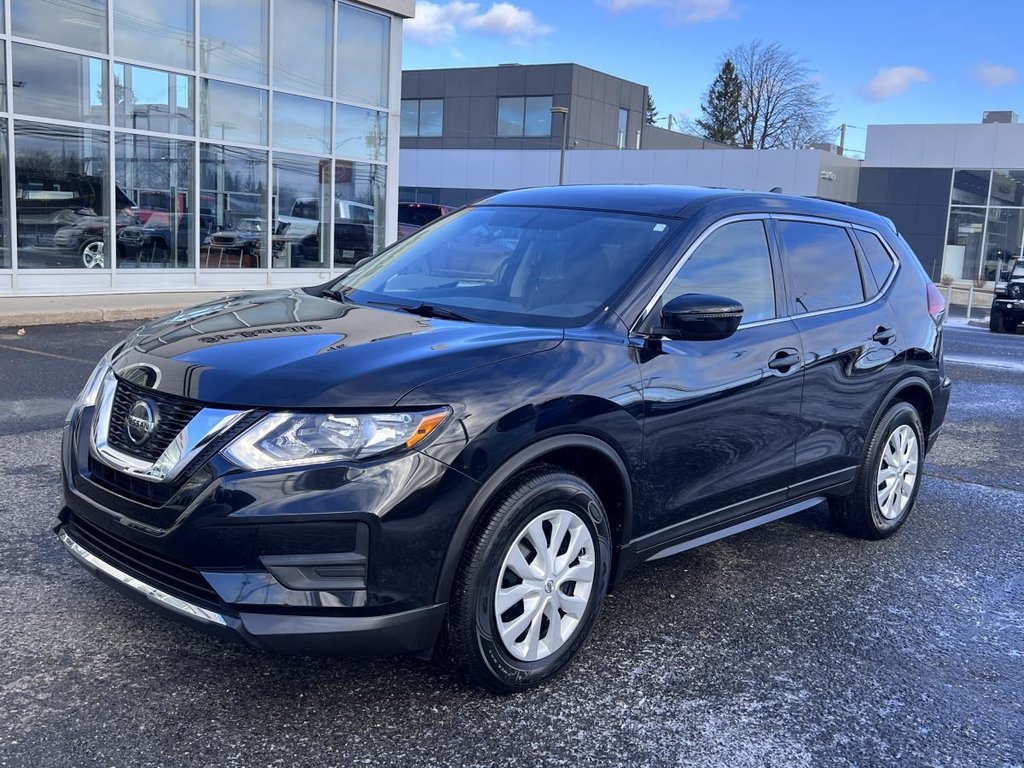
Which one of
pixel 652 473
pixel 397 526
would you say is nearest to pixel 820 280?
pixel 652 473

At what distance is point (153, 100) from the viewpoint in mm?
16281

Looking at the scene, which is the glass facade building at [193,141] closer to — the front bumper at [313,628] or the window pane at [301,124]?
the window pane at [301,124]

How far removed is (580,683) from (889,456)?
2.62 m

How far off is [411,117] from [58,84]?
135ft

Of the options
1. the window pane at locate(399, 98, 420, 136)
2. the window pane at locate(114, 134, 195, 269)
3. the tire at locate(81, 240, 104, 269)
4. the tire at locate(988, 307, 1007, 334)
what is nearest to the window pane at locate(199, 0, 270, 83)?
the window pane at locate(114, 134, 195, 269)

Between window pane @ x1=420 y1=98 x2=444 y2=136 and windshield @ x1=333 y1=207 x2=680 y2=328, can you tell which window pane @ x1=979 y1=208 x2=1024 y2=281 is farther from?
windshield @ x1=333 y1=207 x2=680 y2=328

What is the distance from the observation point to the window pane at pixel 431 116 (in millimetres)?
53500

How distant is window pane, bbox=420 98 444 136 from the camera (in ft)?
176

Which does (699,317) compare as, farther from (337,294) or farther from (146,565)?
(146,565)

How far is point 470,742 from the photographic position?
3.01m

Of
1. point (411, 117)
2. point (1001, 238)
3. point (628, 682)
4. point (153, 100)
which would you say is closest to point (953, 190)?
point (1001, 238)

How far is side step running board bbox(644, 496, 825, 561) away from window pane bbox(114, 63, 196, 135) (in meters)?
14.3

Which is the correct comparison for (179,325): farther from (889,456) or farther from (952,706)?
(889,456)

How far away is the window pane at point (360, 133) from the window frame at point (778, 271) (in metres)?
15.6
